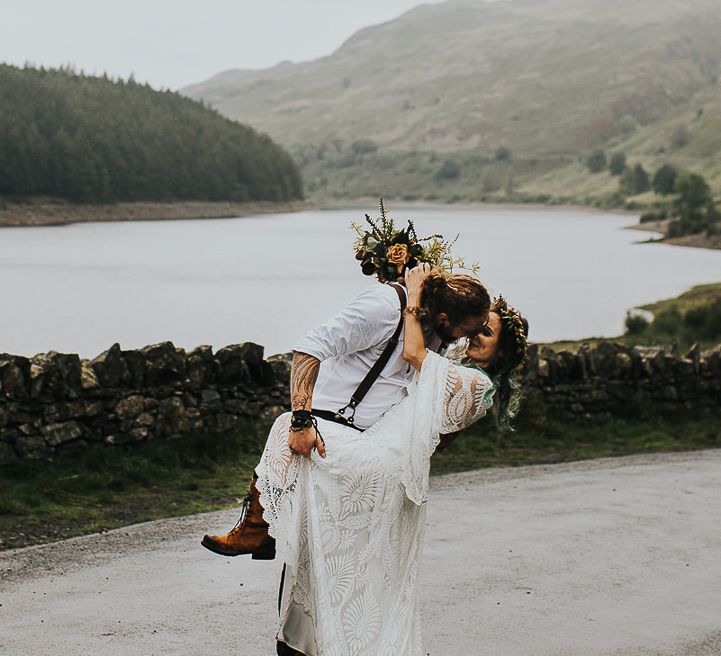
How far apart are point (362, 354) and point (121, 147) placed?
133 meters

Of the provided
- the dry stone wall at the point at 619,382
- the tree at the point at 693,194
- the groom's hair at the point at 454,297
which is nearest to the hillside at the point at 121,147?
the tree at the point at 693,194

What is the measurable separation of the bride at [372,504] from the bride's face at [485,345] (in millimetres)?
78

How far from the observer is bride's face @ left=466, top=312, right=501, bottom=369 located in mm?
5203

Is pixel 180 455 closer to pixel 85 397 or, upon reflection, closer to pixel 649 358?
pixel 85 397

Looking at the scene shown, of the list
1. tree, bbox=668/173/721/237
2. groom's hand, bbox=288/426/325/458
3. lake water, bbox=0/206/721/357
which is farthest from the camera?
tree, bbox=668/173/721/237

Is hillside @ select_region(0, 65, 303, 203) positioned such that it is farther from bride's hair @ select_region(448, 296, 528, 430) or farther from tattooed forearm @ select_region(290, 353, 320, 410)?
tattooed forearm @ select_region(290, 353, 320, 410)

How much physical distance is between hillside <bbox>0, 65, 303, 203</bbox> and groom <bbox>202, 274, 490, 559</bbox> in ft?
333

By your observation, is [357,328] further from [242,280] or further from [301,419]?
[242,280]

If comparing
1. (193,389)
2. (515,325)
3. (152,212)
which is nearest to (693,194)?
(152,212)

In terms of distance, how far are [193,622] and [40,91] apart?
134361 millimetres

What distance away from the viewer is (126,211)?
127438 mm

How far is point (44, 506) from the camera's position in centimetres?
940

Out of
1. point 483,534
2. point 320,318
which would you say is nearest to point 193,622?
point 483,534

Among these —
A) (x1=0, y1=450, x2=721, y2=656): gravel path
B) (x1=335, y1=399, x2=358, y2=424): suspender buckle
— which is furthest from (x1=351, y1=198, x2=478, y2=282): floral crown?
(x1=0, y1=450, x2=721, y2=656): gravel path
